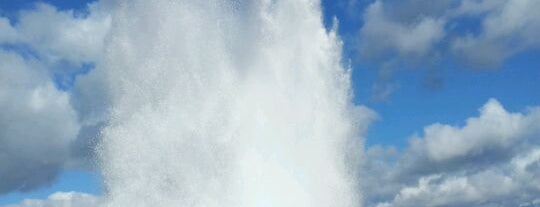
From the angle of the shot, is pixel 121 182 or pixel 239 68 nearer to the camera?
pixel 121 182

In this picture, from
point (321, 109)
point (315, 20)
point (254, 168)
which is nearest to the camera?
point (254, 168)

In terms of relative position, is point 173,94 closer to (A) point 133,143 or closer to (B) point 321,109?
(A) point 133,143

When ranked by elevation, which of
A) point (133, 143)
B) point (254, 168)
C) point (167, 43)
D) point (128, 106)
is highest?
point (167, 43)

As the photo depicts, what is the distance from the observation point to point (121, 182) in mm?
63875

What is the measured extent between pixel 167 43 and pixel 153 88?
571cm

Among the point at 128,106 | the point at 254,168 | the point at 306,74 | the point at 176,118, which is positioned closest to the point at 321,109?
the point at 306,74

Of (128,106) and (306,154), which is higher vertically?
(128,106)

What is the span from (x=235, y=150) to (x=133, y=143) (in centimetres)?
926

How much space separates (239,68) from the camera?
232 ft

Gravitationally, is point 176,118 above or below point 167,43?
below

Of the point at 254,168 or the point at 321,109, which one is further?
the point at 321,109

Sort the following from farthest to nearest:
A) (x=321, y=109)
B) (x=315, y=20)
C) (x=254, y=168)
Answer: (x=315, y=20), (x=321, y=109), (x=254, y=168)

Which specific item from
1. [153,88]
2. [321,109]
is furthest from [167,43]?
[321,109]

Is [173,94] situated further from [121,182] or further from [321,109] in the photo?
[321,109]
